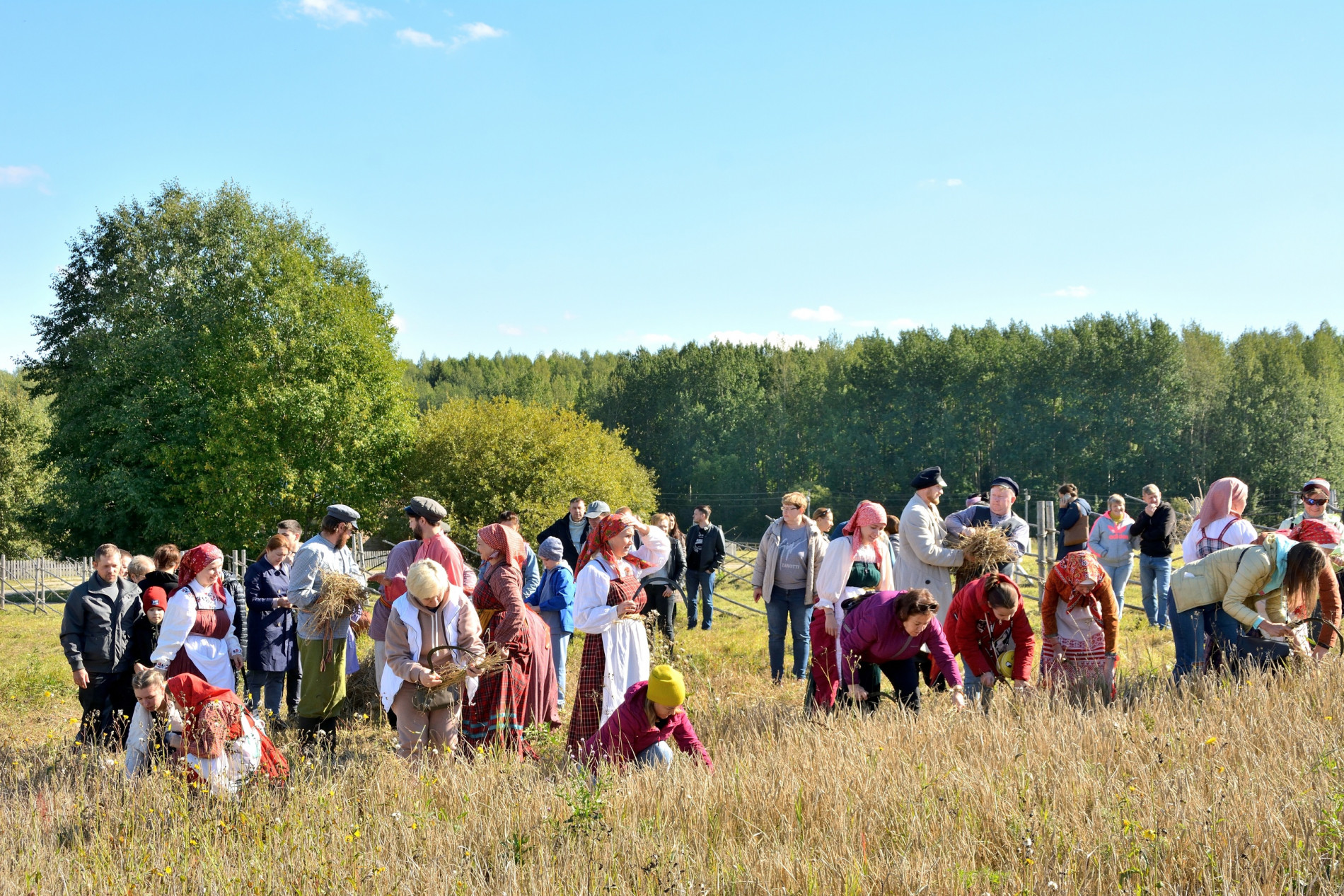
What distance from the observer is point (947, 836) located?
352 centimetres

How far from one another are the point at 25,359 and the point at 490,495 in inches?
616

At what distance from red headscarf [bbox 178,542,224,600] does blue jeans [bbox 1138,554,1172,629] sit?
8906 mm

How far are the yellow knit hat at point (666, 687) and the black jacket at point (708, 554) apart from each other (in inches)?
321

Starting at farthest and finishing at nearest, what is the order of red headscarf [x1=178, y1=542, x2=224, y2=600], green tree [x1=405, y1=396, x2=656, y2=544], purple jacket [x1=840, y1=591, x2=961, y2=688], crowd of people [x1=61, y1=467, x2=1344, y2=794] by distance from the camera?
1. green tree [x1=405, y1=396, x2=656, y2=544]
2. red headscarf [x1=178, y1=542, x2=224, y2=600]
3. purple jacket [x1=840, y1=591, x2=961, y2=688]
4. crowd of people [x1=61, y1=467, x2=1344, y2=794]

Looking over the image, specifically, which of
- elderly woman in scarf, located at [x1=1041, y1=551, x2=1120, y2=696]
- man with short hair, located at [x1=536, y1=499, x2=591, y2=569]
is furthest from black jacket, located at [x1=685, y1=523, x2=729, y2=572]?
elderly woman in scarf, located at [x1=1041, y1=551, x2=1120, y2=696]

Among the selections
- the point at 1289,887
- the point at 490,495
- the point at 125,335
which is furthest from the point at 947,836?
the point at 125,335

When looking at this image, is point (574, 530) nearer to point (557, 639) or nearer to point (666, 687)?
point (557, 639)

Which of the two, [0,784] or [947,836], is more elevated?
[947,836]

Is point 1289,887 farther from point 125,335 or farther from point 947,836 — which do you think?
point 125,335

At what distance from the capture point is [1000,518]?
23.2 feet

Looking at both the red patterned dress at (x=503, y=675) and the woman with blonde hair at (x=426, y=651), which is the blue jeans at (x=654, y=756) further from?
the woman with blonde hair at (x=426, y=651)

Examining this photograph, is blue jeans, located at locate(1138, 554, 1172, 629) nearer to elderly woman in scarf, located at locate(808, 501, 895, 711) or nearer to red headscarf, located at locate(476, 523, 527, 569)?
elderly woman in scarf, located at locate(808, 501, 895, 711)

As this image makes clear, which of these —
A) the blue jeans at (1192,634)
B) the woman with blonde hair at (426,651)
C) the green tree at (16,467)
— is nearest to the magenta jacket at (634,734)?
the woman with blonde hair at (426,651)

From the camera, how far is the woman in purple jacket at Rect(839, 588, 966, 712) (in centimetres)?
533
